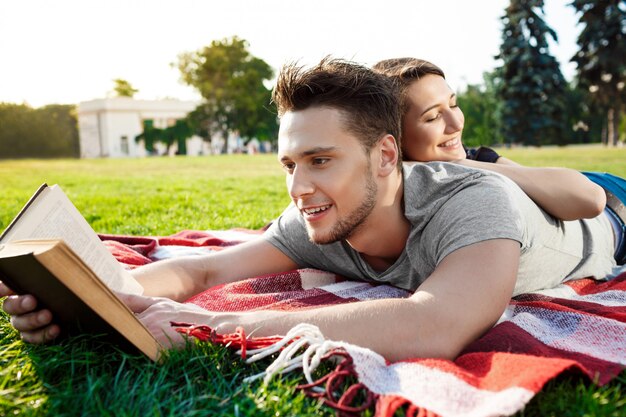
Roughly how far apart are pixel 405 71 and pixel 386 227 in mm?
1070

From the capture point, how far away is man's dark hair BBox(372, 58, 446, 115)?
3.36m

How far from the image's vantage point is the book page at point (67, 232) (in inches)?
86.8

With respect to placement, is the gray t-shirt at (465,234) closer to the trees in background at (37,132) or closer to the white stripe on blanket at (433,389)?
the white stripe on blanket at (433,389)

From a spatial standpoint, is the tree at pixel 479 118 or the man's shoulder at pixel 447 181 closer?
the man's shoulder at pixel 447 181

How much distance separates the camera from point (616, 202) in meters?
3.75

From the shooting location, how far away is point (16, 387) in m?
1.90

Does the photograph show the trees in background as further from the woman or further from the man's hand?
the man's hand

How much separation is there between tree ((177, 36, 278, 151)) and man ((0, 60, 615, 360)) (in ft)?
143

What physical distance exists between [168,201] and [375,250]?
6207mm

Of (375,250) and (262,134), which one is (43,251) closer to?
(375,250)

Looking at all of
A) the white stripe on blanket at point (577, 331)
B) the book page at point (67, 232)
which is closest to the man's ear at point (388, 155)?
the white stripe on blanket at point (577, 331)

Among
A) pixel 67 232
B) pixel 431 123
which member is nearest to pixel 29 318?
pixel 67 232

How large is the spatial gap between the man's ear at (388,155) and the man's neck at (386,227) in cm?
6

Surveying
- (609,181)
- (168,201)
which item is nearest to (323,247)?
(609,181)
